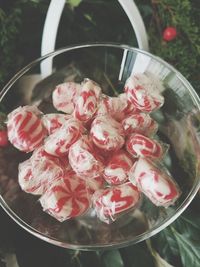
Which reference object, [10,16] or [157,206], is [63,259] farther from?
[10,16]

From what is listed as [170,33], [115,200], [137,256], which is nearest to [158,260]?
[137,256]

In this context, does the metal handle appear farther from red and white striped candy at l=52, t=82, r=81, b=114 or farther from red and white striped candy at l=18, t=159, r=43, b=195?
red and white striped candy at l=18, t=159, r=43, b=195

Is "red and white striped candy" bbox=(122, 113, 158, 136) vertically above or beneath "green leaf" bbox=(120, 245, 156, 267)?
above

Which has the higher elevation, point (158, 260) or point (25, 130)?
point (25, 130)

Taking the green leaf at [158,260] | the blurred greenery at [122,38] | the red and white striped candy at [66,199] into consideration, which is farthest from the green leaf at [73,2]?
the green leaf at [158,260]

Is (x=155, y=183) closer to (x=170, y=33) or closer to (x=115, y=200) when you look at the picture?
(x=115, y=200)

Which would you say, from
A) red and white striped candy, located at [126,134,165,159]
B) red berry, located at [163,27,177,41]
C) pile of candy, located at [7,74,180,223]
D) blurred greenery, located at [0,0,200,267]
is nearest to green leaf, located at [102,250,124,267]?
blurred greenery, located at [0,0,200,267]
